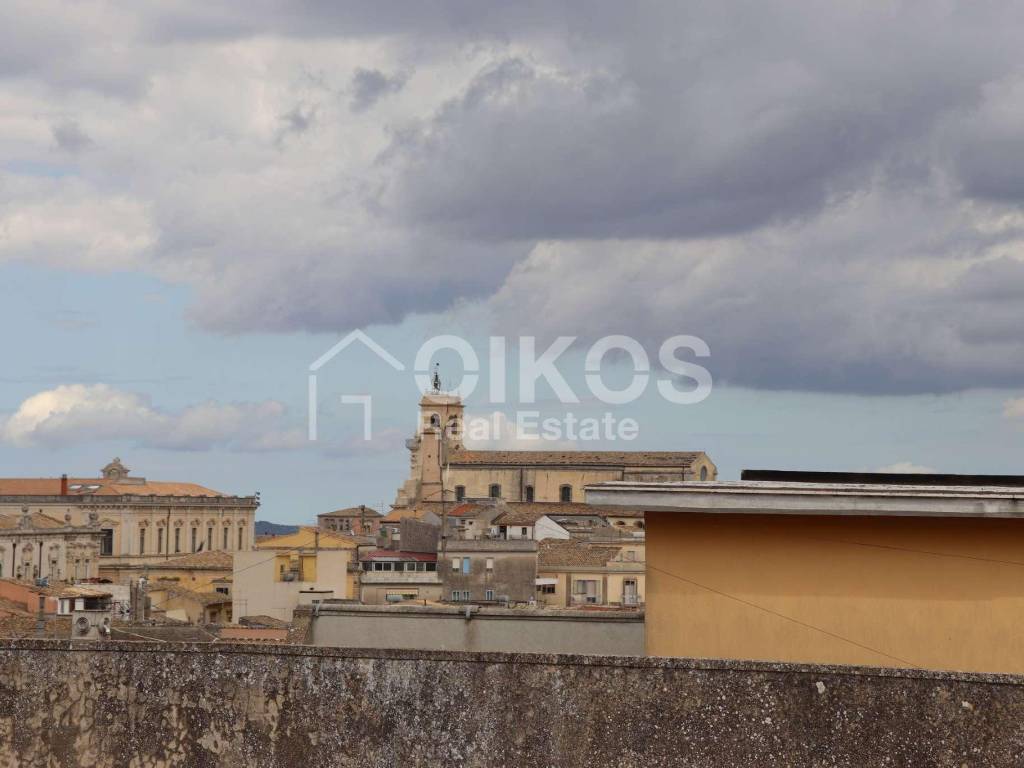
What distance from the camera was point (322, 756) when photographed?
806 cm

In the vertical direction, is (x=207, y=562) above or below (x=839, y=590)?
above

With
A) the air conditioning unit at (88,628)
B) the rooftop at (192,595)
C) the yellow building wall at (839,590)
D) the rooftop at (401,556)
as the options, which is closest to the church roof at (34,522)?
the rooftop at (192,595)

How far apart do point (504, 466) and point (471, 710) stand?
398 ft

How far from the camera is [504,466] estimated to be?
129 meters

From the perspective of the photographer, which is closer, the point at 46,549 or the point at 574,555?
the point at 574,555

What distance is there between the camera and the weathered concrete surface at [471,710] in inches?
296

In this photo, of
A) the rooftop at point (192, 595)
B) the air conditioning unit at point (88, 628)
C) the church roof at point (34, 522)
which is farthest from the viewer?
the church roof at point (34, 522)

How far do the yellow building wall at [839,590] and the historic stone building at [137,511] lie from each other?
295 ft

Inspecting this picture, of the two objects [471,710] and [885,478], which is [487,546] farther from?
[471,710]

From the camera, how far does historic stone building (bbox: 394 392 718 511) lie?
122688 millimetres

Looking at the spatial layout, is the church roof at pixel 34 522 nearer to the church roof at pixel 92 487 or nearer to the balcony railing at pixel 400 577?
the church roof at pixel 92 487

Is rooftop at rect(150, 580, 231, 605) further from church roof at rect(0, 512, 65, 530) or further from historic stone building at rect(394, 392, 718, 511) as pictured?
historic stone building at rect(394, 392, 718, 511)

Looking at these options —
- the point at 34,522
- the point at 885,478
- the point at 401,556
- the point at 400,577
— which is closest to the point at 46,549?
the point at 34,522

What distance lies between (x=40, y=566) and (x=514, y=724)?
81.6m
